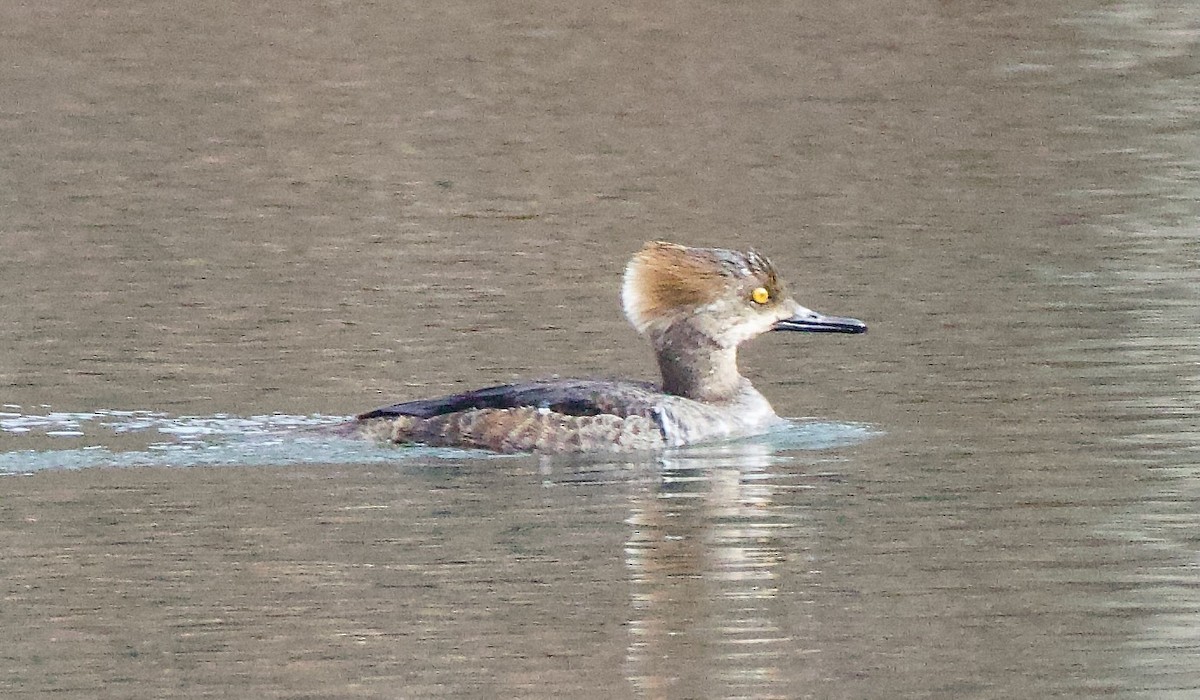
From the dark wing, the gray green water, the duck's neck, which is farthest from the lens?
the duck's neck

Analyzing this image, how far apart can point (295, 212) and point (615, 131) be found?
10.5 feet

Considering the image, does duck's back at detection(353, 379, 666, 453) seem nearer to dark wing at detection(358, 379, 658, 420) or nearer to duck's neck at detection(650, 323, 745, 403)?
dark wing at detection(358, 379, 658, 420)

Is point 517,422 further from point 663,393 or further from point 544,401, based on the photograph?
point 663,393

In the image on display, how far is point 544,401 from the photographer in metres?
10.4

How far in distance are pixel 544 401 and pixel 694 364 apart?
3.40 ft

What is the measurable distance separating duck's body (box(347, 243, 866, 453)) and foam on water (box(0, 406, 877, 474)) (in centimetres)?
11

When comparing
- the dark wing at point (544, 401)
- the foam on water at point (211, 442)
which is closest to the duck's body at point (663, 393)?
the dark wing at point (544, 401)

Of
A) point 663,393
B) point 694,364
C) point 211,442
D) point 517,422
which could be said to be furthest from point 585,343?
point 211,442

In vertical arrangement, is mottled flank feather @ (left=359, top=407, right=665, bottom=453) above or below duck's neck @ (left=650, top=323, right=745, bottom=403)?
below

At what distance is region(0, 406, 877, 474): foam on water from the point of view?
393 inches

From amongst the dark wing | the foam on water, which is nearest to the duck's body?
the dark wing

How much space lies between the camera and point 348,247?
47.3 ft

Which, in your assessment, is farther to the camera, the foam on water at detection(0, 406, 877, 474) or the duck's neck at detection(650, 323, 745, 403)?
the duck's neck at detection(650, 323, 745, 403)

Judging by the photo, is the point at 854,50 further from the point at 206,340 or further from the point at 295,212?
the point at 206,340
